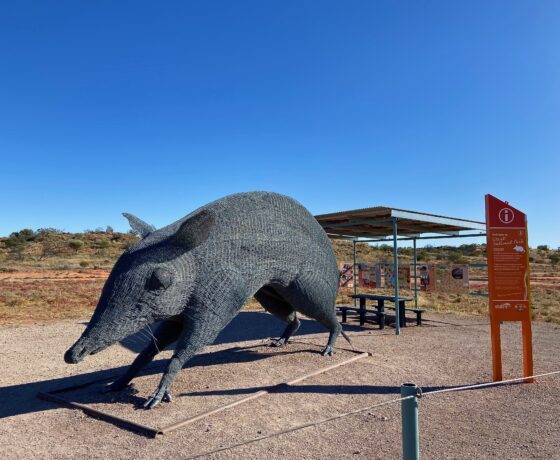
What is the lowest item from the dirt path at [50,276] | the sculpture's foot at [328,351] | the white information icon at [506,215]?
the sculpture's foot at [328,351]

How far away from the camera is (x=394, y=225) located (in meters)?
9.75

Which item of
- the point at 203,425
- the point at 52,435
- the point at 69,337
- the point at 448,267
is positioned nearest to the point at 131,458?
the point at 203,425

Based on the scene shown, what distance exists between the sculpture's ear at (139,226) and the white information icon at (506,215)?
476cm

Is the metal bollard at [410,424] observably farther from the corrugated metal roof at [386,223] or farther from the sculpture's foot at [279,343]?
the corrugated metal roof at [386,223]

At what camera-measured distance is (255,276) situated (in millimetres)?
5496

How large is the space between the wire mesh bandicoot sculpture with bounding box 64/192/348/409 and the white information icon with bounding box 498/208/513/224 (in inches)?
105

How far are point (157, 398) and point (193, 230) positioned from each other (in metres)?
2.01

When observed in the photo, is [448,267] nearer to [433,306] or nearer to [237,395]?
[433,306]

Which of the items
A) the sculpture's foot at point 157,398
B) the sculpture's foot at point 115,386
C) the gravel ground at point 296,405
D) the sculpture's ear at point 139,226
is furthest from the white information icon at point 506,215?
the sculpture's foot at point 115,386

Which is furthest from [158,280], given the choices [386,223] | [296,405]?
[386,223]

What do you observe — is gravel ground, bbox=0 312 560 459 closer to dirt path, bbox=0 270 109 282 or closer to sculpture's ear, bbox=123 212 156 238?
sculpture's ear, bbox=123 212 156 238

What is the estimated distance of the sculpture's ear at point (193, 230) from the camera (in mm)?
4684

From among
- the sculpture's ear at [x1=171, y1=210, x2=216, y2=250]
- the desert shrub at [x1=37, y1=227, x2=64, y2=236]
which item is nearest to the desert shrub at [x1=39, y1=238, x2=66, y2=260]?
the desert shrub at [x1=37, y1=227, x2=64, y2=236]

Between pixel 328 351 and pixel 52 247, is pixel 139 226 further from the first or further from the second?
pixel 52 247
